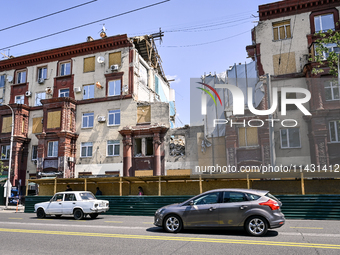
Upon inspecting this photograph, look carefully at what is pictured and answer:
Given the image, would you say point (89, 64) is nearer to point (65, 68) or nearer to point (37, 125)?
point (65, 68)

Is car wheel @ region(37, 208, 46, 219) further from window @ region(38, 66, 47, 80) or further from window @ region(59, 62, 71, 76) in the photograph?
window @ region(38, 66, 47, 80)

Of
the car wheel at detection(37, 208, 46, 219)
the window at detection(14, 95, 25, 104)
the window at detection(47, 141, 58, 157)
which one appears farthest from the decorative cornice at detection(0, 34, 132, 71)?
the car wheel at detection(37, 208, 46, 219)

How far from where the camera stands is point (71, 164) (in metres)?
31.9

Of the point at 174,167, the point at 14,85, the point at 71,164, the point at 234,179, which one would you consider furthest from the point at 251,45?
the point at 14,85

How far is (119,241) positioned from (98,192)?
12.8 m

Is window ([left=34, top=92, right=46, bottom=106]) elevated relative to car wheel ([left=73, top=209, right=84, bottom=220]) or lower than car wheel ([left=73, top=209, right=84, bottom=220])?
elevated

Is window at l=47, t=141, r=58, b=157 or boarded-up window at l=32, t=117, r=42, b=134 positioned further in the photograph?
boarded-up window at l=32, t=117, r=42, b=134

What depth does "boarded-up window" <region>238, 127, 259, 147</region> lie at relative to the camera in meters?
24.4

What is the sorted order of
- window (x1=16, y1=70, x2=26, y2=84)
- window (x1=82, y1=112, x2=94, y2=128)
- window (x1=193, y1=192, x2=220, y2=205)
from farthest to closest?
window (x1=16, y1=70, x2=26, y2=84), window (x1=82, y1=112, x2=94, y2=128), window (x1=193, y1=192, x2=220, y2=205)

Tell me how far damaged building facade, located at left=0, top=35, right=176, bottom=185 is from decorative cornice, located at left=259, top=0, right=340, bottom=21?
13056mm

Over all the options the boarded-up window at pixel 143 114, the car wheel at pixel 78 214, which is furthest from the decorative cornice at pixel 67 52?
the car wheel at pixel 78 214

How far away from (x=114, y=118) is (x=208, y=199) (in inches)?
913

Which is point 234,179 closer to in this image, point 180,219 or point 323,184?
point 323,184

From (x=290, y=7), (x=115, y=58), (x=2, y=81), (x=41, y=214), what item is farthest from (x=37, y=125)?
(x=290, y=7)
